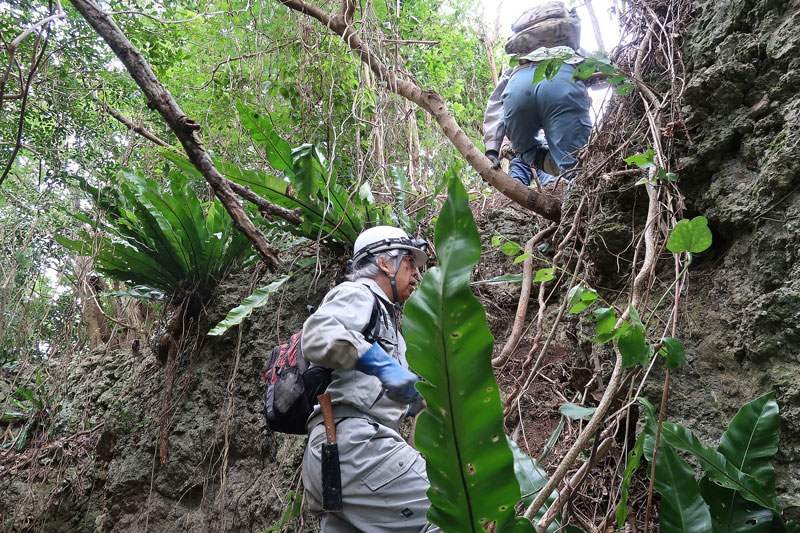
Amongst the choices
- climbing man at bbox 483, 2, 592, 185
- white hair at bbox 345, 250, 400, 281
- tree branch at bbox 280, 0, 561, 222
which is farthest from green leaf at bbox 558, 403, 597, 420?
climbing man at bbox 483, 2, 592, 185

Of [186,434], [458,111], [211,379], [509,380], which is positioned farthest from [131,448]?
[458,111]

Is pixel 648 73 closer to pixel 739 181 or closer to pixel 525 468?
pixel 739 181

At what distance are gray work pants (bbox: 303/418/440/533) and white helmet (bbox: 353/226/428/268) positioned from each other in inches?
33.6

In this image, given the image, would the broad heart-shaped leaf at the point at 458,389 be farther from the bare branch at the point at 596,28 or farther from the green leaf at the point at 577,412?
the bare branch at the point at 596,28

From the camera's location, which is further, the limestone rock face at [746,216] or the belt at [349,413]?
the belt at [349,413]

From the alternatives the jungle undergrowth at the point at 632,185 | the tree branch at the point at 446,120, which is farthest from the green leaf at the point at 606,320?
the tree branch at the point at 446,120

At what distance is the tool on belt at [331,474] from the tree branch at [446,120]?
1.92 meters

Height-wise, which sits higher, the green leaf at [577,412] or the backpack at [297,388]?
the backpack at [297,388]

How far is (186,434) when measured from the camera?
4.13m

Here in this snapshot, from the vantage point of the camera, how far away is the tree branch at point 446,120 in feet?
11.0

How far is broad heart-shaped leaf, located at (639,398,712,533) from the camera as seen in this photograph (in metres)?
1.48

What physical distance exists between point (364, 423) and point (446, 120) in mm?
2274

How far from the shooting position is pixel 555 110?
363 cm

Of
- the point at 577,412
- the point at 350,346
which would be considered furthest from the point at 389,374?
the point at 577,412
